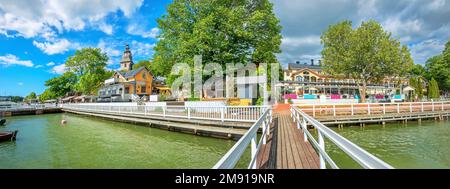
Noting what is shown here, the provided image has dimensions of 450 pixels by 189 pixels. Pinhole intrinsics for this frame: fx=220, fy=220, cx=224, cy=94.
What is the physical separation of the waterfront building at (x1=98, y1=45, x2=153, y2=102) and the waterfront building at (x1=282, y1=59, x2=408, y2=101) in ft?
98.9

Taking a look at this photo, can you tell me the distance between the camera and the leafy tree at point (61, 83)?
194 feet

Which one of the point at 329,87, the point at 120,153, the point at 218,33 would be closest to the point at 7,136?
the point at 120,153

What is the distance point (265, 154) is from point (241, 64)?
12841 millimetres

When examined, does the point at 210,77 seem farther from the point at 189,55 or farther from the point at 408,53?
the point at 408,53

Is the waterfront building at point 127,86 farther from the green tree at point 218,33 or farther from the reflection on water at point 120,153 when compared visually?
the reflection on water at point 120,153

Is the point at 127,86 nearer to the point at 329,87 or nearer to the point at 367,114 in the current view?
the point at 329,87

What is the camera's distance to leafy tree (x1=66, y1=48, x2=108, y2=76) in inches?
2223

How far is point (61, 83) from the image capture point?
5991 cm

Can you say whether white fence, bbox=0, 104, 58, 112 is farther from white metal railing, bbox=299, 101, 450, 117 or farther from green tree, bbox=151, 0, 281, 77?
white metal railing, bbox=299, 101, 450, 117

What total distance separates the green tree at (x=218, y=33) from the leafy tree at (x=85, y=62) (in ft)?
152

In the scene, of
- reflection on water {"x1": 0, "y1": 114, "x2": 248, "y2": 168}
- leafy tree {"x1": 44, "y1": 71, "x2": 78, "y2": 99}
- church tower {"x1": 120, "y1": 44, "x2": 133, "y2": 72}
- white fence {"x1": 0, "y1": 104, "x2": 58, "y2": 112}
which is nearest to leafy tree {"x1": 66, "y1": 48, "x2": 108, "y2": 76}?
leafy tree {"x1": 44, "y1": 71, "x2": 78, "y2": 99}

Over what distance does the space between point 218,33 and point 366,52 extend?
74.6ft

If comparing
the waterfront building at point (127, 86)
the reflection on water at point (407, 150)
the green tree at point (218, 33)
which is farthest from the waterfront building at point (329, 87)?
the waterfront building at point (127, 86)
